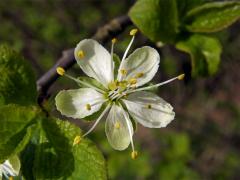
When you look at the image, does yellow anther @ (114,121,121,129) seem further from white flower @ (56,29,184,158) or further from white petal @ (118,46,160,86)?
white petal @ (118,46,160,86)

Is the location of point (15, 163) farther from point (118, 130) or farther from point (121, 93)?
point (121, 93)

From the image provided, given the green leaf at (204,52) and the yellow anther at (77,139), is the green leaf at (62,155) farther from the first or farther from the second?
the green leaf at (204,52)

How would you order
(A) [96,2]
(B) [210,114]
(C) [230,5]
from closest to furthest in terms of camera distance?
(C) [230,5] < (A) [96,2] < (B) [210,114]

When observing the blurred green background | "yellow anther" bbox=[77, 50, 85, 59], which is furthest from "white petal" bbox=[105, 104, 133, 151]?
the blurred green background

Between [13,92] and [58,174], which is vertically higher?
[13,92]

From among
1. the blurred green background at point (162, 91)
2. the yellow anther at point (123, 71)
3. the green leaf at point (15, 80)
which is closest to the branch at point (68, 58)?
the green leaf at point (15, 80)

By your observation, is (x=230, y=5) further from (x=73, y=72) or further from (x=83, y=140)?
(x=73, y=72)

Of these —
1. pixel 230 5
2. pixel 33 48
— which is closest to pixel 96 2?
pixel 33 48
